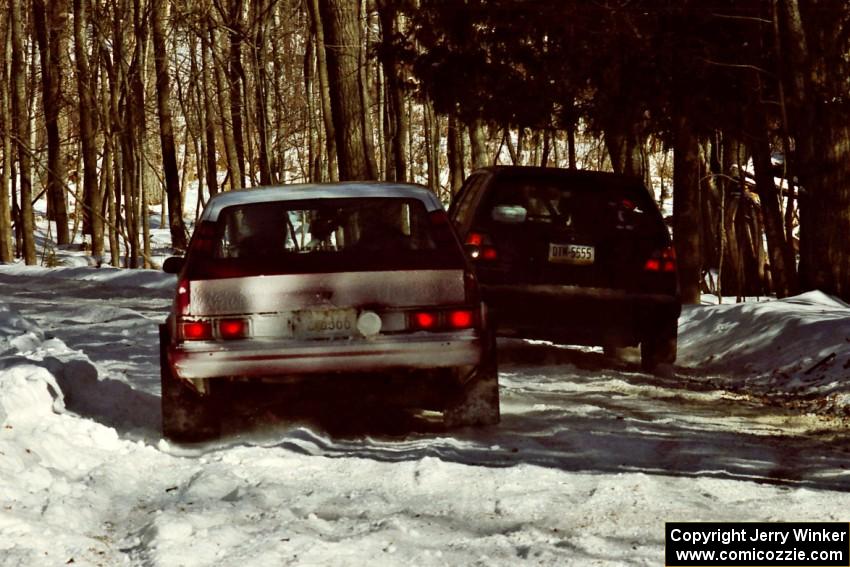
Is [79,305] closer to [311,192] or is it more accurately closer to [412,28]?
[412,28]

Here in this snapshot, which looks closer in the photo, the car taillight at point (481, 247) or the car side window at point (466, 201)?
the car taillight at point (481, 247)

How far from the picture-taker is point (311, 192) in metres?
7.86

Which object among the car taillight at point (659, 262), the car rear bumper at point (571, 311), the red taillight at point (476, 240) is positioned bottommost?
the car rear bumper at point (571, 311)

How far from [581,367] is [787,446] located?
14.5 feet

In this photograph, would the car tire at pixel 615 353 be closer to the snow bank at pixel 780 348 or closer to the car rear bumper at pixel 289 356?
the snow bank at pixel 780 348

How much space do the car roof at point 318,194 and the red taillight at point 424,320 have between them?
80 centimetres

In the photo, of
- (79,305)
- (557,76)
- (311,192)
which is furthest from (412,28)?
(311,192)

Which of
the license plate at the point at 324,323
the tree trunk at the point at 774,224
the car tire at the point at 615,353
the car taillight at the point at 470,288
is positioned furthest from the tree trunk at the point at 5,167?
the car taillight at the point at 470,288

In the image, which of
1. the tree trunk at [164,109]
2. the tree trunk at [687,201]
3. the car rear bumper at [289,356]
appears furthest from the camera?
the tree trunk at [164,109]

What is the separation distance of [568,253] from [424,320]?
4.21 metres

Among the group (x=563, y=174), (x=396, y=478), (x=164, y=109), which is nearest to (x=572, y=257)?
(x=563, y=174)

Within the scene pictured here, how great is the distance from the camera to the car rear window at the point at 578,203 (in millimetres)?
11336

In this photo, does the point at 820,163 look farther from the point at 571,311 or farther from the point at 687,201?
the point at 687,201

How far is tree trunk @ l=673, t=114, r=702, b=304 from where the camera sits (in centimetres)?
1959
